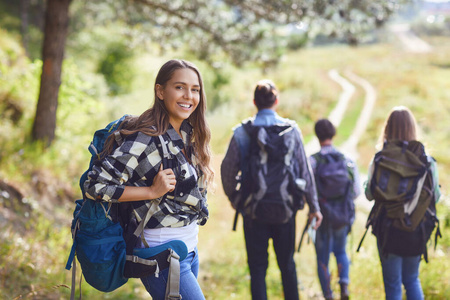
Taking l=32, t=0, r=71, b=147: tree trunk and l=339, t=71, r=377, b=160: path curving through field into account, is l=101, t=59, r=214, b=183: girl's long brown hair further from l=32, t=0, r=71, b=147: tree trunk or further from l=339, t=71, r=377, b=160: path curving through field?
l=339, t=71, r=377, b=160: path curving through field

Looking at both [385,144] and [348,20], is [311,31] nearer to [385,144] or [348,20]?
[348,20]

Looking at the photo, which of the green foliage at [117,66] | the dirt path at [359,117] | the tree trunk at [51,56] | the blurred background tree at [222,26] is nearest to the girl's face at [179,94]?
the blurred background tree at [222,26]

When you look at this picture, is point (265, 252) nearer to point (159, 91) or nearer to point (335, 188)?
point (335, 188)

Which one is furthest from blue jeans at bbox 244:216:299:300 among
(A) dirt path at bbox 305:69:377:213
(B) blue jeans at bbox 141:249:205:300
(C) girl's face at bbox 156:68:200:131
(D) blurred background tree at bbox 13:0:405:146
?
(A) dirt path at bbox 305:69:377:213

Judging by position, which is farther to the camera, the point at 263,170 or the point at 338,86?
the point at 338,86

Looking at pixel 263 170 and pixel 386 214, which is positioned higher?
pixel 263 170

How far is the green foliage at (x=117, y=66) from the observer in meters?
20.5

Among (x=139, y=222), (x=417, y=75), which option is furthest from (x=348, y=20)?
(x=417, y=75)

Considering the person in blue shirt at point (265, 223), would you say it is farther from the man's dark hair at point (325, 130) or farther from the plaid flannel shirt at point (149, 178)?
the plaid flannel shirt at point (149, 178)

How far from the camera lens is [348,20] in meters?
6.72

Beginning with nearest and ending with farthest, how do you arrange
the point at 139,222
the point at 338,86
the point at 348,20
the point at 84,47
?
the point at 139,222, the point at 348,20, the point at 84,47, the point at 338,86

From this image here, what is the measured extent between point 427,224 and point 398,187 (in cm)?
37

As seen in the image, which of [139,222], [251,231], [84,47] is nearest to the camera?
[139,222]

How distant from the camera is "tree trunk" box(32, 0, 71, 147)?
6.81m
